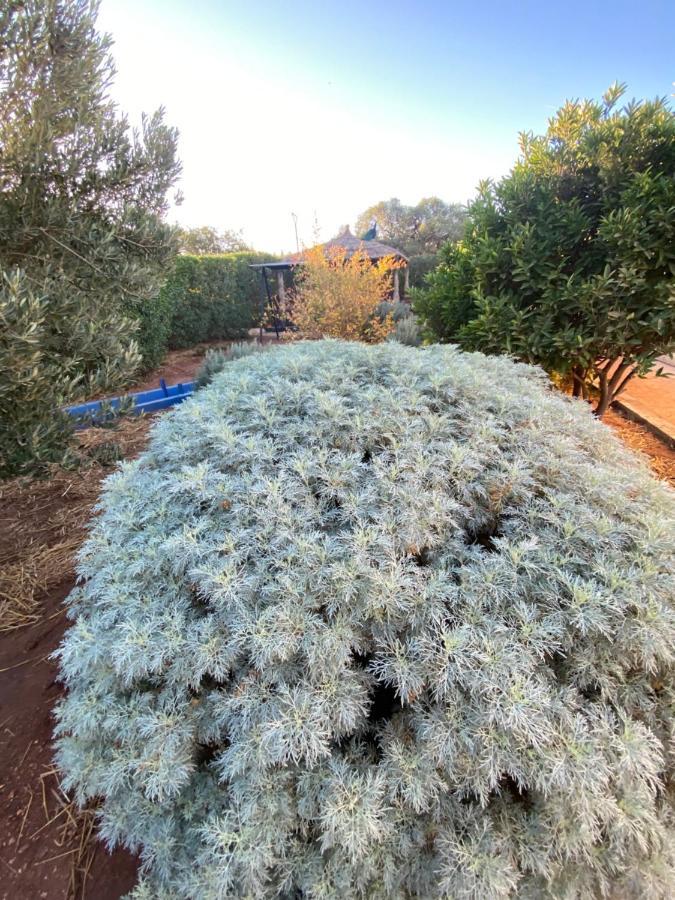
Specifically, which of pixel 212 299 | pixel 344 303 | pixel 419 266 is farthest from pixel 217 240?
pixel 344 303

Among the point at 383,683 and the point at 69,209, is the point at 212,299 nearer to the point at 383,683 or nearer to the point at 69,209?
the point at 69,209

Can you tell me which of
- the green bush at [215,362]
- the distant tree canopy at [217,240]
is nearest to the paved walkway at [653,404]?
the green bush at [215,362]

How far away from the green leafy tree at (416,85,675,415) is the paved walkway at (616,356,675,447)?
865 mm

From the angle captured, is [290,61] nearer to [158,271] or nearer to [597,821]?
[158,271]

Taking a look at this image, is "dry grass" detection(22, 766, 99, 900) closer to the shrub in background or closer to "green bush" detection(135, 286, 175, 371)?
the shrub in background

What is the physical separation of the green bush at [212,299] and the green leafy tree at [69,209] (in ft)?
21.6

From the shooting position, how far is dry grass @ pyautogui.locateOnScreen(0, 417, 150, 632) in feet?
7.52

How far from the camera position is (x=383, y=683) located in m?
1.33

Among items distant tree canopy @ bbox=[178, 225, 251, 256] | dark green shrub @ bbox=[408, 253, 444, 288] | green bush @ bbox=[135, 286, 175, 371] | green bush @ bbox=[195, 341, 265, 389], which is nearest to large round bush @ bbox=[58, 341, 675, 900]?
green bush @ bbox=[195, 341, 265, 389]

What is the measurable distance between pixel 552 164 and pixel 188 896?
4.59 meters

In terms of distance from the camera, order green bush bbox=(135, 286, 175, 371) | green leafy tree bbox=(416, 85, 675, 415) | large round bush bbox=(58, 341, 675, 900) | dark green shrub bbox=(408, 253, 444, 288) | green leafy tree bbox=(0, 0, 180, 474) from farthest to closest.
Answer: dark green shrub bbox=(408, 253, 444, 288), green bush bbox=(135, 286, 175, 371), green leafy tree bbox=(416, 85, 675, 415), green leafy tree bbox=(0, 0, 180, 474), large round bush bbox=(58, 341, 675, 900)

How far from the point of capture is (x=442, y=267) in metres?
4.07

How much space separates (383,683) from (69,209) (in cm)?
303

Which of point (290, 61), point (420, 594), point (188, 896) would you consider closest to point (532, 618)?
point (420, 594)
